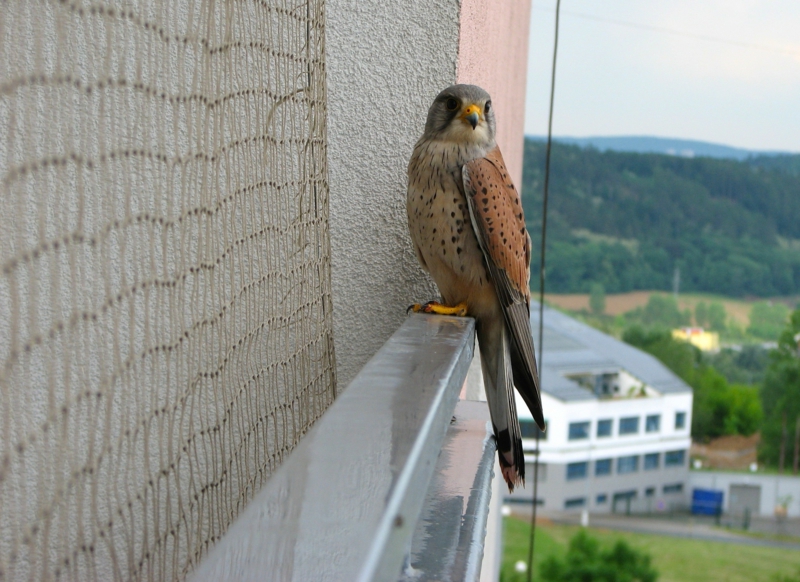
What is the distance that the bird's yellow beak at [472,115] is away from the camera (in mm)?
1491

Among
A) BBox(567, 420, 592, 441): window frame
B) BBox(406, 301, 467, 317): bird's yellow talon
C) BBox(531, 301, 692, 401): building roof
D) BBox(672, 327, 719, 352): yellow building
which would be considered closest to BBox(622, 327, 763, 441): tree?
BBox(672, 327, 719, 352): yellow building

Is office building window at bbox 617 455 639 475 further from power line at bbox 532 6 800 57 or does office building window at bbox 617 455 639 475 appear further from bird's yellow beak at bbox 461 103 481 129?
bird's yellow beak at bbox 461 103 481 129

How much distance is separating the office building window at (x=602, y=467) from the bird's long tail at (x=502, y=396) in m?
19.0

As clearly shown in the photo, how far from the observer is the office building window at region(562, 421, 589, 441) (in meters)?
18.9

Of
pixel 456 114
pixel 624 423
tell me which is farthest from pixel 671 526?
pixel 456 114

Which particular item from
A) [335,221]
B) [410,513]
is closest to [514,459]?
Answer: [335,221]

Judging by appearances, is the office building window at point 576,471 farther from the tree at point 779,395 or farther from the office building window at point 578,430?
the tree at point 779,395

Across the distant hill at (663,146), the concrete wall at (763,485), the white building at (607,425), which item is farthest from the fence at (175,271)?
the concrete wall at (763,485)

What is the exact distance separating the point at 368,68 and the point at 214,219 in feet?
1.56

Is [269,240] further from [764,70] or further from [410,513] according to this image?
[764,70]

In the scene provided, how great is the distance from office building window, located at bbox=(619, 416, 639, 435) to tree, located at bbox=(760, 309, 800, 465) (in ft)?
12.1

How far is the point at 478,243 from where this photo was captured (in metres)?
1.56

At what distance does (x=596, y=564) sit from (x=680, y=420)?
498 cm

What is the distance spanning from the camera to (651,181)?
20938 millimetres
